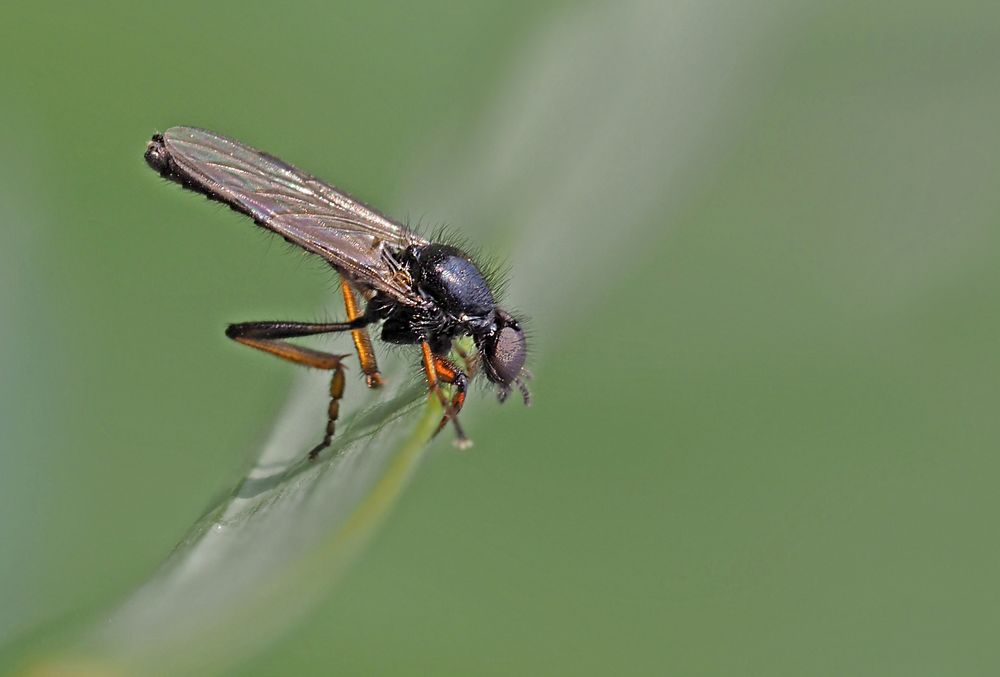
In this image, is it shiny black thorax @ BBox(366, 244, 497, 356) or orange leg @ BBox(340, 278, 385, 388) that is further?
shiny black thorax @ BBox(366, 244, 497, 356)

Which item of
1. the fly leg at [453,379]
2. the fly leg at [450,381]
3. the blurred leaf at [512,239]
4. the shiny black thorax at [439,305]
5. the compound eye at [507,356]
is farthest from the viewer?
the shiny black thorax at [439,305]

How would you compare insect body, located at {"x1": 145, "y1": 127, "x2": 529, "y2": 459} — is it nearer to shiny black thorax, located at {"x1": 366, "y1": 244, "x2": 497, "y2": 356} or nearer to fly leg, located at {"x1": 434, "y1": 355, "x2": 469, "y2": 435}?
shiny black thorax, located at {"x1": 366, "y1": 244, "x2": 497, "y2": 356}

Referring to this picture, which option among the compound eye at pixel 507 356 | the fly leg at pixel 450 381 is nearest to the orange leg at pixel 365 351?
the fly leg at pixel 450 381

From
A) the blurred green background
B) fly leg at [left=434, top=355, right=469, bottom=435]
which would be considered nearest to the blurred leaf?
the blurred green background

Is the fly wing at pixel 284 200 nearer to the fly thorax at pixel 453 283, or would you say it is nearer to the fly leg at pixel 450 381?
the fly thorax at pixel 453 283

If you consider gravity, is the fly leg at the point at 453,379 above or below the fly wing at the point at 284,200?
below

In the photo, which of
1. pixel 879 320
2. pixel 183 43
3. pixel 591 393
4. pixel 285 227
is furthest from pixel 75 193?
pixel 879 320
